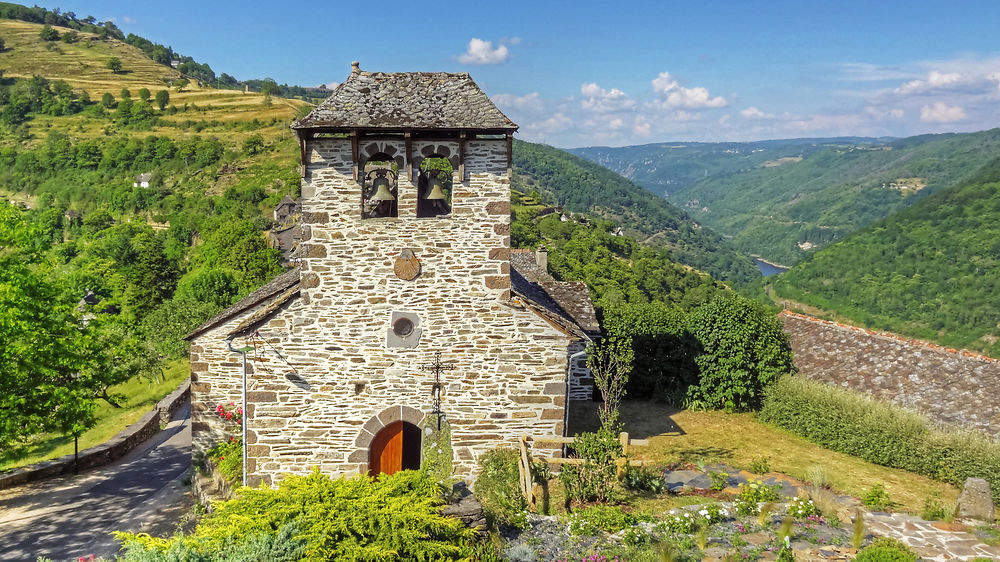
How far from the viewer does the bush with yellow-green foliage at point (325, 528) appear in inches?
270

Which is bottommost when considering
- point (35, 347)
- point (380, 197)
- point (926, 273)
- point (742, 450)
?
point (742, 450)

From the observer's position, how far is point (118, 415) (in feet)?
91.2

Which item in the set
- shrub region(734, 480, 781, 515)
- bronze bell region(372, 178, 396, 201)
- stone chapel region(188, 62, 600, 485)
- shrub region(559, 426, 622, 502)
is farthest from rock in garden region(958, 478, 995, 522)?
bronze bell region(372, 178, 396, 201)

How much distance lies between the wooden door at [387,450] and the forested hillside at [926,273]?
62.3 m

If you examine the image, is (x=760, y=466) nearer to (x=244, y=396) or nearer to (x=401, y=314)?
(x=401, y=314)

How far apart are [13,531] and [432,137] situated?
40.9ft

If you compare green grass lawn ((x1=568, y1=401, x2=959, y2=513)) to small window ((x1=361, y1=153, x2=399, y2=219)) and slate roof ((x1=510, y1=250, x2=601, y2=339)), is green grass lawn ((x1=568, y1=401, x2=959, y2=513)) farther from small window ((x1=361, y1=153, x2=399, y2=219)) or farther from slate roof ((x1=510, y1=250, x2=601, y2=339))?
small window ((x1=361, y1=153, x2=399, y2=219))

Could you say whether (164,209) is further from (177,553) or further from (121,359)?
(177,553)

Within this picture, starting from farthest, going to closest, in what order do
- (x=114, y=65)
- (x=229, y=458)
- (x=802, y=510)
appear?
1. (x=114, y=65)
2. (x=229, y=458)
3. (x=802, y=510)

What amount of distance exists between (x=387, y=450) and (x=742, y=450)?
950 cm

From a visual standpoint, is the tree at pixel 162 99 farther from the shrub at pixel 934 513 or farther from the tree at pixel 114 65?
the shrub at pixel 934 513

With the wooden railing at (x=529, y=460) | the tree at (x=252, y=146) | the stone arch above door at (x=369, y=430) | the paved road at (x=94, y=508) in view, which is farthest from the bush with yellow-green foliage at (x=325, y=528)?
the tree at (x=252, y=146)

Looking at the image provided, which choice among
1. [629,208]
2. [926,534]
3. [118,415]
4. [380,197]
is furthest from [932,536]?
[629,208]

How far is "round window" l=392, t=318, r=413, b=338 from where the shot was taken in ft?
38.7
